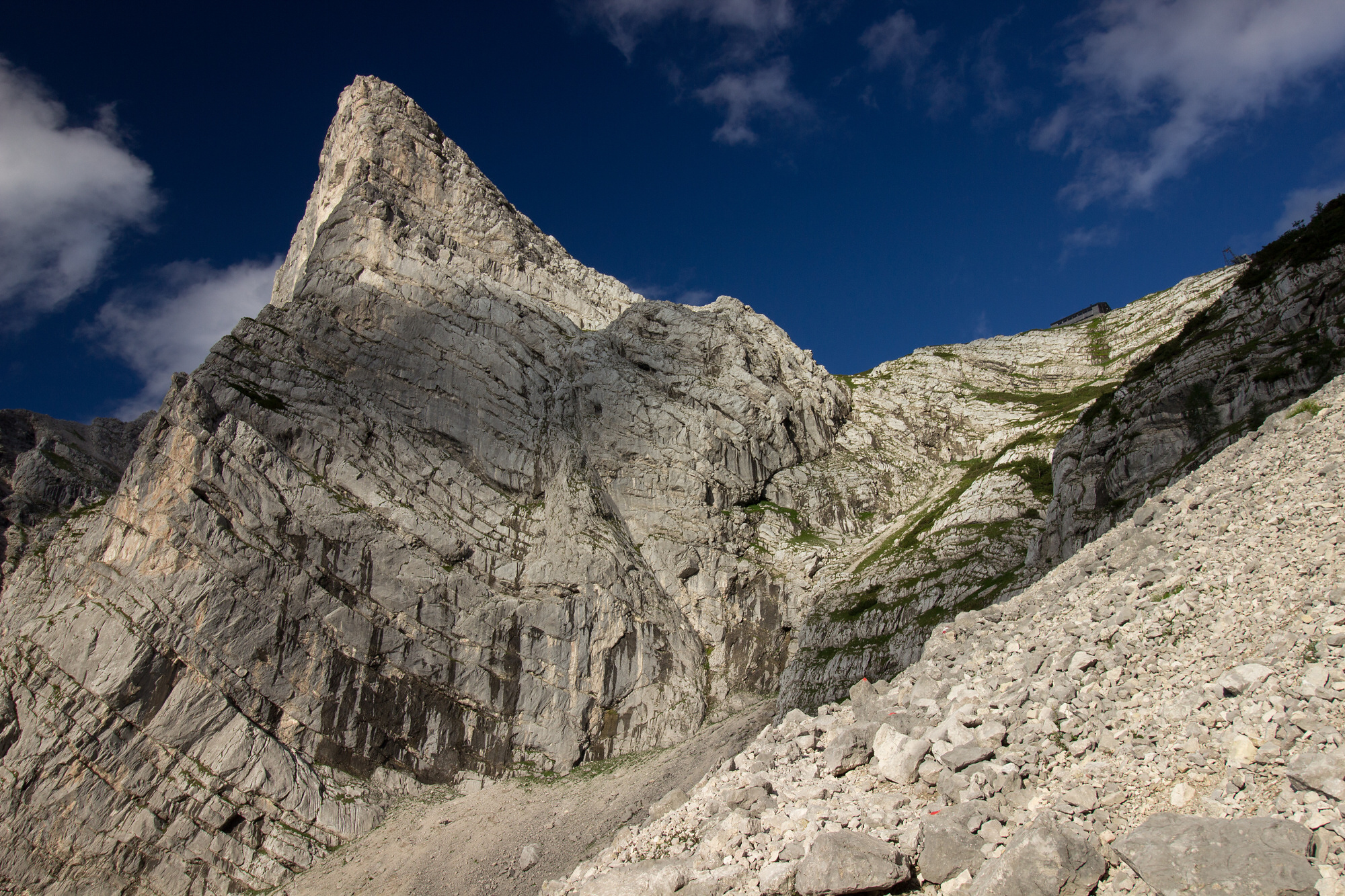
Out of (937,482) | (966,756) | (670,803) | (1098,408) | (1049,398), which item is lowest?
(670,803)

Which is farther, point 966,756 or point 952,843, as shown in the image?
point 966,756

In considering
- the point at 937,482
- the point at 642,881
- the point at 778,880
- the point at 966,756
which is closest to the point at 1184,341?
the point at 966,756

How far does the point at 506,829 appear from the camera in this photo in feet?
170

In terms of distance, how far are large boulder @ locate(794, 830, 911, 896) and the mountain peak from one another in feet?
278

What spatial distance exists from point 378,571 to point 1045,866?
62.0 meters

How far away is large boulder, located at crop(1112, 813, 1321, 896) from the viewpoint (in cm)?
872

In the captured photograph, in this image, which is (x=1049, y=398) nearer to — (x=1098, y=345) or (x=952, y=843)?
(x=1098, y=345)

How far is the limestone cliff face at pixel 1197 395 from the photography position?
32.6 meters

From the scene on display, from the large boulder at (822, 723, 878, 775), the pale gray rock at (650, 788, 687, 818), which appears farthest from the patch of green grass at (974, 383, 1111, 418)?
the large boulder at (822, 723, 878, 775)

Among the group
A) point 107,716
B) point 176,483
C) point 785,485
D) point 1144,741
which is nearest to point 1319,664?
point 1144,741

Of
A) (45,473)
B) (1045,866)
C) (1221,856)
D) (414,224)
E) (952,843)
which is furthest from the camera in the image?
(45,473)

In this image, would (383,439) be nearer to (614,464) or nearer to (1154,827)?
(614,464)

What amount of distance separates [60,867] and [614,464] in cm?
A: 5383

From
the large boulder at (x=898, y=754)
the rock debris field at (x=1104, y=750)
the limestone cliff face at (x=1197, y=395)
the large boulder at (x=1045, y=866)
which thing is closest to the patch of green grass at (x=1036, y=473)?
the limestone cliff face at (x=1197, y=395)
